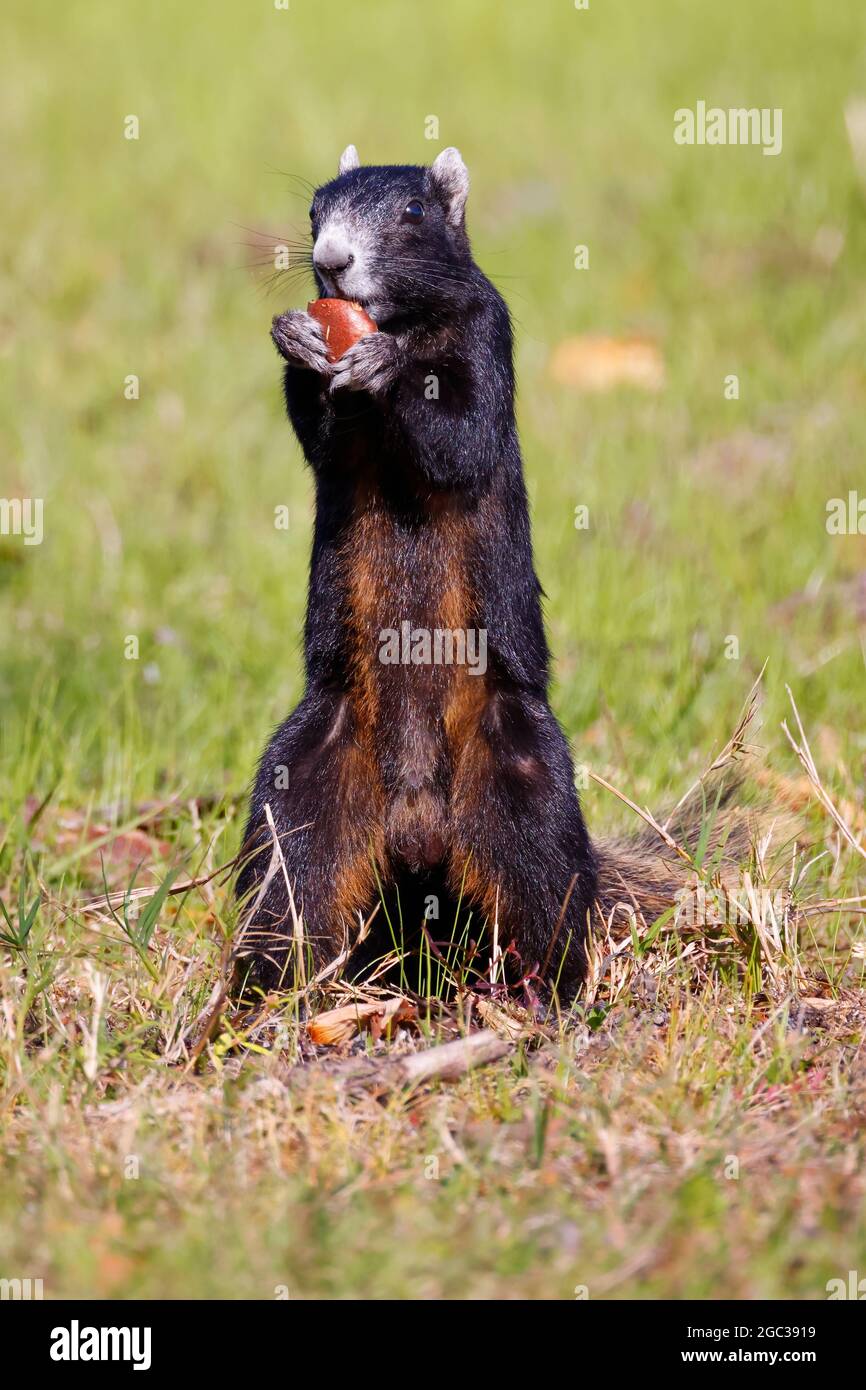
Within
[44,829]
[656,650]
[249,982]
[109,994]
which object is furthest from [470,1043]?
[656,650]

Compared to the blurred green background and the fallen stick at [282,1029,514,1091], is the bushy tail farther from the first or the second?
the fallen stick at [282,1029,514,1091]

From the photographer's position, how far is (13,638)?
6.25 m

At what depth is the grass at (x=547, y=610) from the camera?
2.80 metres

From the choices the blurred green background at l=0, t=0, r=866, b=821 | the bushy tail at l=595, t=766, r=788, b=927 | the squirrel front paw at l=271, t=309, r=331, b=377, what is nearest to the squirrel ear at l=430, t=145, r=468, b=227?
the squirrel front paw at l=271, t=309, r=331, b=377

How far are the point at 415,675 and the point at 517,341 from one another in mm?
5367

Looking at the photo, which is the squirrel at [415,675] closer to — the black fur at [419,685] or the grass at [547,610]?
the black fur at [419,685]

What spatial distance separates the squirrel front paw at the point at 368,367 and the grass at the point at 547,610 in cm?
113

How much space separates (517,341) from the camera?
347 inches

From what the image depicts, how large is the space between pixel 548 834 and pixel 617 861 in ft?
2.22

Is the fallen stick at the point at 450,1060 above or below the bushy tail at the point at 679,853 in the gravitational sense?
below

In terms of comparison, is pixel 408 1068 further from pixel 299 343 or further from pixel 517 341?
pixel 517 341

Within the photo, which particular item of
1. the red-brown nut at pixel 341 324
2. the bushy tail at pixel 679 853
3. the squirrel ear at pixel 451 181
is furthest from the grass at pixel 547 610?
the red-brown nut at pixel 341 324

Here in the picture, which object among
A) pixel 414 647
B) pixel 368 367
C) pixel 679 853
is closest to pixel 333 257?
pixel 368 367
